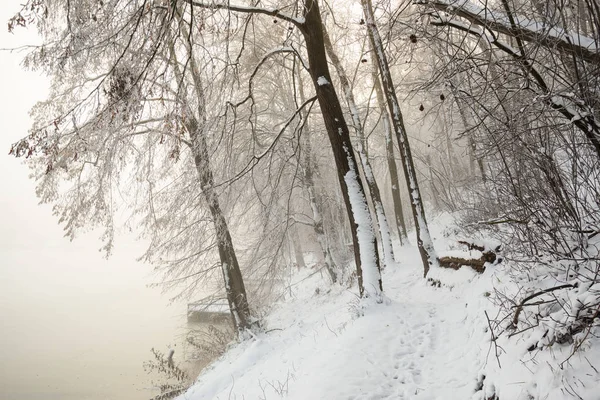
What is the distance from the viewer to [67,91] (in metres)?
8.66

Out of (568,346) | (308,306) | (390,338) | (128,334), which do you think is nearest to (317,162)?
(308,306)

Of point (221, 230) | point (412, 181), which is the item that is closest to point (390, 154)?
point (412, 181)

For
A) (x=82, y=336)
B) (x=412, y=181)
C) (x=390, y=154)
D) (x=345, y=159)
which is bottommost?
(x=82, y=336)

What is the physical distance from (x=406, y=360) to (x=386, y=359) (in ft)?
0.87

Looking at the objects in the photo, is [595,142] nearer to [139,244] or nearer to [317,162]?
[317,162]

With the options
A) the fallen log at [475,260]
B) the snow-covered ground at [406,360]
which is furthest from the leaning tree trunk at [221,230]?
the fallen log at [475,260]

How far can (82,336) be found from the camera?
860 inches

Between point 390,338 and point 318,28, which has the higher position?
point 318,28

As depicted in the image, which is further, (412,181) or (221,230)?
(221,230)

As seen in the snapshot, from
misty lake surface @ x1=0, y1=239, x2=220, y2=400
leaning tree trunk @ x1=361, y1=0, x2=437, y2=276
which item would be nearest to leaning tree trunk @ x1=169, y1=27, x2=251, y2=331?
misty lake surface @ x1=0, y1=239, x2=220, y2=400

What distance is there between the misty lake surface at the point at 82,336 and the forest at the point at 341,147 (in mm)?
2686

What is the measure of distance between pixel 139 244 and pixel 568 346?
89918 mm

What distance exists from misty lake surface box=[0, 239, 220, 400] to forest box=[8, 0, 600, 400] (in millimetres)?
2686

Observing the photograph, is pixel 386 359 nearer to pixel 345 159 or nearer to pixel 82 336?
pixel 345 159
